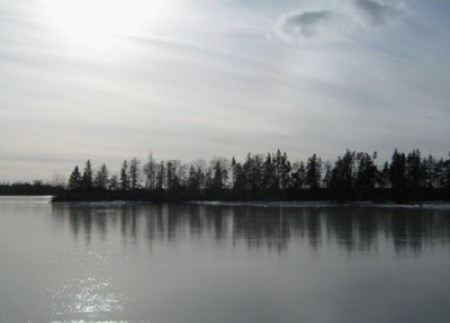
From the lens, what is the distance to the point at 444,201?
74875 mm

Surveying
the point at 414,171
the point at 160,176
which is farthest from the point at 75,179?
the point at 414,171

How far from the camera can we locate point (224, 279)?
1313 centimetres

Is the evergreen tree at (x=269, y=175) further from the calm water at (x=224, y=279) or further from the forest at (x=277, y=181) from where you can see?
the calm water at (x=224, y=279)

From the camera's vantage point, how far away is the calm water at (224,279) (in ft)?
32.2

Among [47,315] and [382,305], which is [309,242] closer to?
[382,305]

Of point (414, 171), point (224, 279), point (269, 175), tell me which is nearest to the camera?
point (224, 279)

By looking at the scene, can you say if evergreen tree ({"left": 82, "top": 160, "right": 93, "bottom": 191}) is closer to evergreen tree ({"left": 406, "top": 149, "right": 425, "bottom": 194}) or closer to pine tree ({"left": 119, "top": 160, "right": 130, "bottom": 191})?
pine tree ({"left": 119, "top": 160, "right": 130, "bottom": 191})

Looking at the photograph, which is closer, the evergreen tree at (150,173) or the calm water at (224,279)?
the calm water at (224,279)

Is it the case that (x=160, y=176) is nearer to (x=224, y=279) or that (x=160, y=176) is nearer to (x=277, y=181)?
(x=277, y=181)

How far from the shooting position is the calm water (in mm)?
9812

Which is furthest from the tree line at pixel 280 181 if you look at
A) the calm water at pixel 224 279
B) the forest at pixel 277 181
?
the calm water at pixel 224 279

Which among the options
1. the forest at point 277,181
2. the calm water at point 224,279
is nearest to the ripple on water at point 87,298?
the calm water at point 224,279

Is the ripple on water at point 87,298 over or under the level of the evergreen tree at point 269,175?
under

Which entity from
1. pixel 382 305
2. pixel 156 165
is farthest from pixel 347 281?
pixel 156 165
